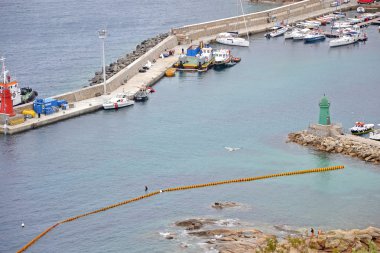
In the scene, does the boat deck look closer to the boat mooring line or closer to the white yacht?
the white yacht

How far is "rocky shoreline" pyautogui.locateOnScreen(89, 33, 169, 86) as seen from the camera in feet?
338

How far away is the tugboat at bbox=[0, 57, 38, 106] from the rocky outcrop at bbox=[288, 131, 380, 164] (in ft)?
93.1

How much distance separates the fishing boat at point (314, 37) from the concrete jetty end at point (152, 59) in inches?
373

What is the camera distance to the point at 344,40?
415 ft

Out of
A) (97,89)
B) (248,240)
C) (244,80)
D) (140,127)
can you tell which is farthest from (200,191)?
(244,80)

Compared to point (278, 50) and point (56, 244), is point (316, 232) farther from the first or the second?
point (278, 50)

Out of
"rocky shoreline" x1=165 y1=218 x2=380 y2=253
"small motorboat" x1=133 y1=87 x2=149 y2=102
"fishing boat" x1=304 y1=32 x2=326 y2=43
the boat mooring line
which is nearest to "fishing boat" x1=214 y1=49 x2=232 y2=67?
"fishing boat" x1=304 y1=32 x2=326 y2=43

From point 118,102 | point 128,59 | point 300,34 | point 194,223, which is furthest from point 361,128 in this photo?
point 300,34

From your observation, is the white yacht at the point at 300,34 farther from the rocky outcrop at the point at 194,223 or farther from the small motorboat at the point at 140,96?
the rocky outcrop at the point at 194,223

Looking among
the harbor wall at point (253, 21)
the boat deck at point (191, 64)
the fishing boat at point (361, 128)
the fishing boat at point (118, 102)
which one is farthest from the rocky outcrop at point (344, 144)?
the harbor wall at point (253, 21)

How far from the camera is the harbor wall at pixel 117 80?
92.2 metres

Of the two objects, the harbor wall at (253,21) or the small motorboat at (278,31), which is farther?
the small motorboat at (278,31)

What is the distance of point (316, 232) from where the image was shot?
60094 millimetres

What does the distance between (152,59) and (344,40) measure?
95.9 feet
